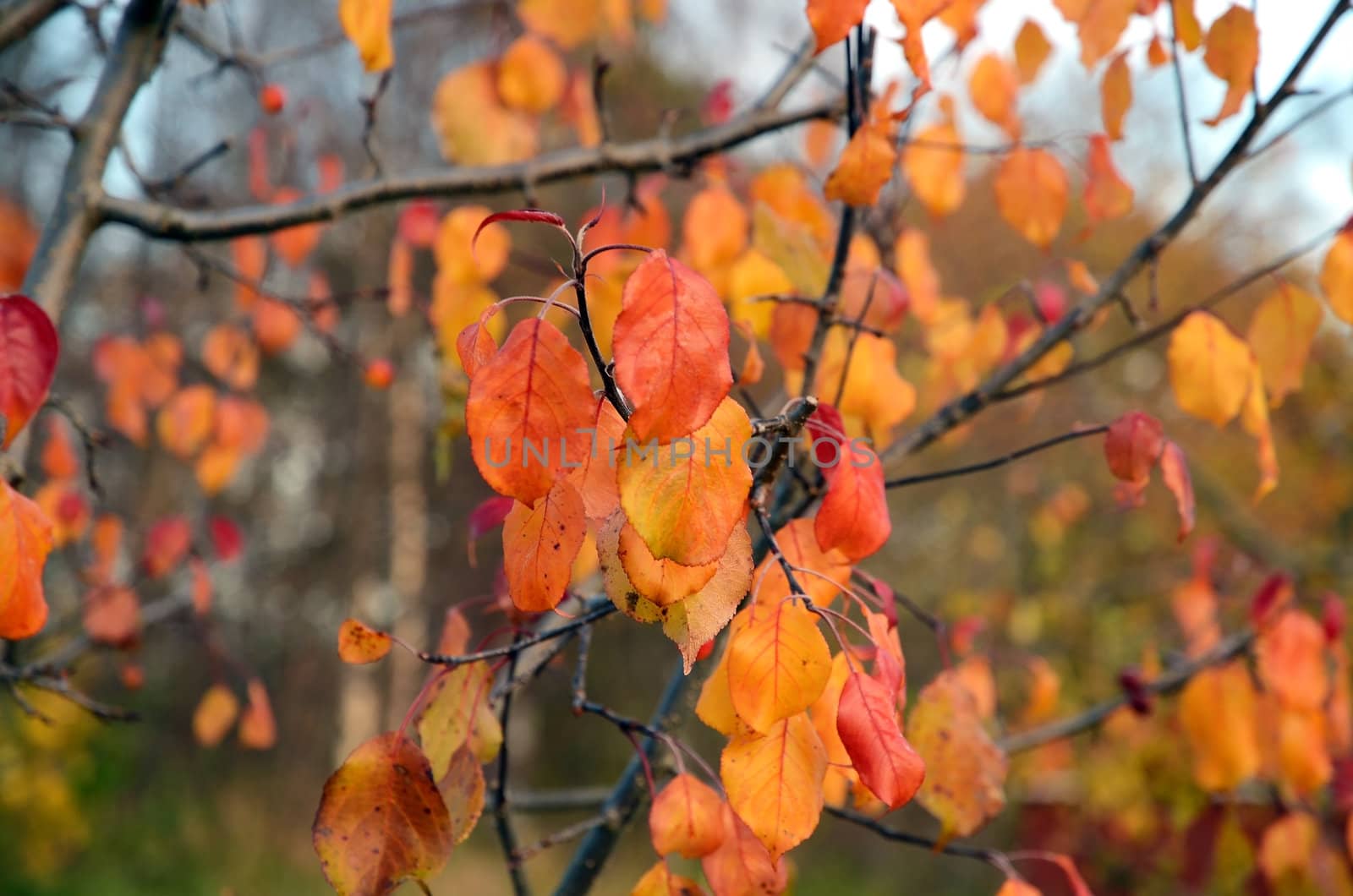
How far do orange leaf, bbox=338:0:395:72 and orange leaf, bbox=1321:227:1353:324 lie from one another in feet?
3.32

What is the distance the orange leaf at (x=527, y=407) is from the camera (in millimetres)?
488

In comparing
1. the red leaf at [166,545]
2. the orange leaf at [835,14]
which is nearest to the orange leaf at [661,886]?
the orange leaf at [835,14]

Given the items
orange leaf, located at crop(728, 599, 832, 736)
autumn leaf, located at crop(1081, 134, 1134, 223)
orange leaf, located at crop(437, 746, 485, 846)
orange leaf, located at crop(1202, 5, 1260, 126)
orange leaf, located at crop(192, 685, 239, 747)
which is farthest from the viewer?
orange leaf, located at crop(192, 685, 239, 747)

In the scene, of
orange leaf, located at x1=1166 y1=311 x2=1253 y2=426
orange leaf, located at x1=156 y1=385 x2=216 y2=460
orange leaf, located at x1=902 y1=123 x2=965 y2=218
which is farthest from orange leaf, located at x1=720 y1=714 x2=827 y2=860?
orange leaf, located at x1=156 y1=385 x2=216 y2=460

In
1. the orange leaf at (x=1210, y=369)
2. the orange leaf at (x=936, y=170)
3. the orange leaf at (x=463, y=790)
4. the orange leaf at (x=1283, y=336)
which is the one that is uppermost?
the orange leaf at (x=936, y=170)

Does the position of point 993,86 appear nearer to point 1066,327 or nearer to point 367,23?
point 1066,327

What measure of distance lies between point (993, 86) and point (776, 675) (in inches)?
42.2

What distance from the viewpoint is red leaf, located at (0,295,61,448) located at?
604mm

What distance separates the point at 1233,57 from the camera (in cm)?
92

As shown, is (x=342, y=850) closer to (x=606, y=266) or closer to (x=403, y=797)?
(x=403, y=797)

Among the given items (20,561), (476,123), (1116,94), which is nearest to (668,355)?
(20,561)

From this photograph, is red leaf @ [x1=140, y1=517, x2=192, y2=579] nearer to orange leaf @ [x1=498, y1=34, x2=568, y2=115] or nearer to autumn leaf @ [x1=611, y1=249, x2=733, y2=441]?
orange leaf @ [x1=498, y1=34, x2=568, y2=115]

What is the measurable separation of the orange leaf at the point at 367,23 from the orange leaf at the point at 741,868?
2.71 ft

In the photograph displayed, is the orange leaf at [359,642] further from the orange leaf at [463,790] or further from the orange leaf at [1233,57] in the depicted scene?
the orange leaf at [1233,57]
